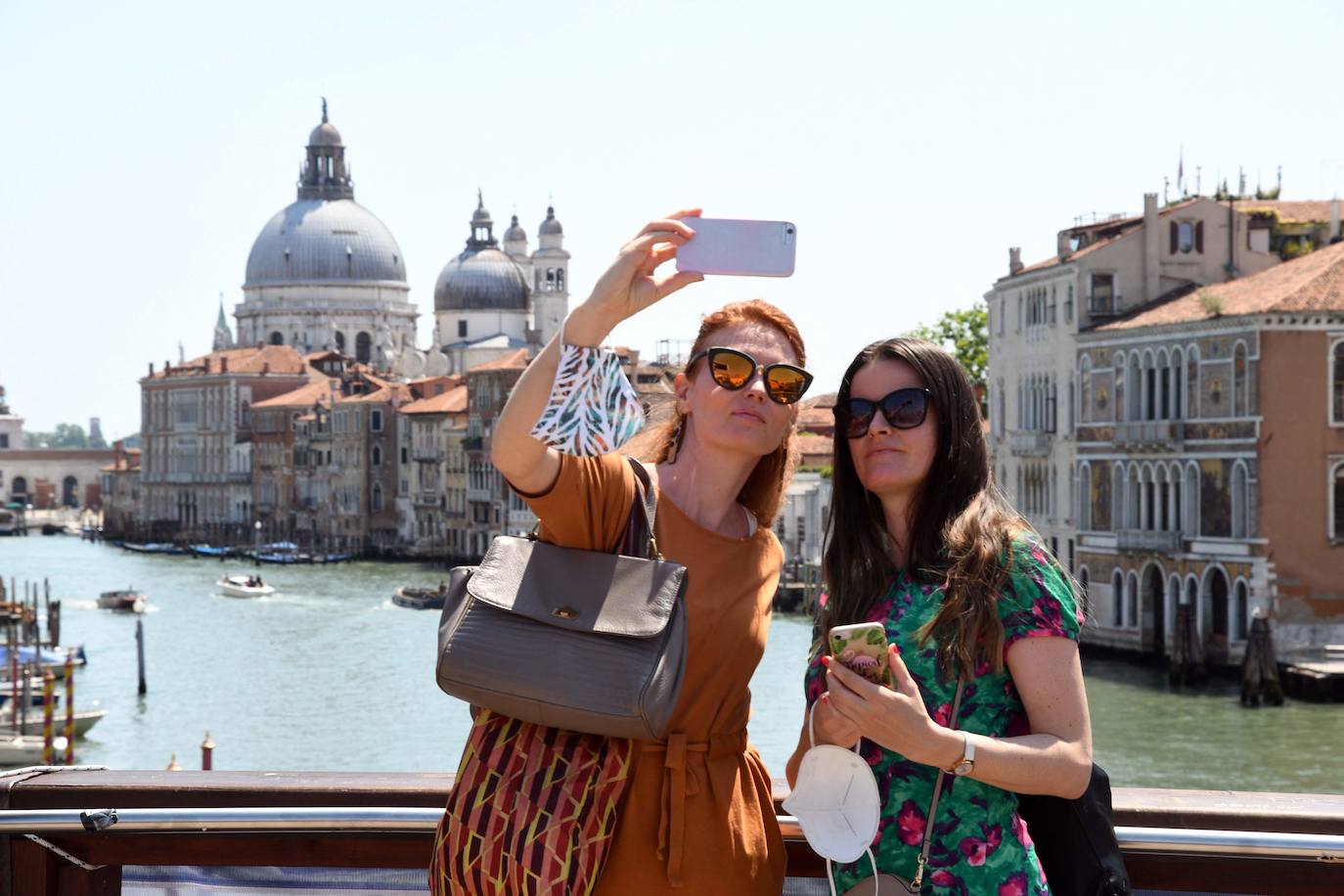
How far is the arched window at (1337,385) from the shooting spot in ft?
65.8

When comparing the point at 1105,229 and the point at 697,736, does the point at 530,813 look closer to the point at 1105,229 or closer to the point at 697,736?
the point at 697,736

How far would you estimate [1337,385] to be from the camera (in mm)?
20062

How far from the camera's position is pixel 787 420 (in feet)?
6.97

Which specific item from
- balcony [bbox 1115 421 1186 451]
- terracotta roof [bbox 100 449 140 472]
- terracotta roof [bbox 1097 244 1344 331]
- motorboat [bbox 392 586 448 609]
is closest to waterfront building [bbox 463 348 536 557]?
motorboat [bbox 392 586 448 609]

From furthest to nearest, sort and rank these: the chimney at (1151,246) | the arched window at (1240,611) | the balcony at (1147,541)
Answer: the chimney at (1151,246), the balcony at (1147,541), the arched window at (1240,611)

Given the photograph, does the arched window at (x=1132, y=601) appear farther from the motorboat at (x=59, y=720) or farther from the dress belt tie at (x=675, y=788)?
the dress belt tie at (x=675, y=788)

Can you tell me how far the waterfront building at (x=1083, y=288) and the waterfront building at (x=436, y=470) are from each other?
23432mm

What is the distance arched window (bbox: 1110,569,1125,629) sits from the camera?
22781 mm

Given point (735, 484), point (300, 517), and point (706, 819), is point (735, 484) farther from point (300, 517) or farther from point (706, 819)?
point (300, 517)

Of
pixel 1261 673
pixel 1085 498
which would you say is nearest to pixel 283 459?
pixel 1085 498

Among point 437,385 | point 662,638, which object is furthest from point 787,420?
point 437,385

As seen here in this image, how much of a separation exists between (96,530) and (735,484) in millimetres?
73983

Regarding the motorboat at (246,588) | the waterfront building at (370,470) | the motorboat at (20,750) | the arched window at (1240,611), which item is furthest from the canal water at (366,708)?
the waterfront building at (370,470)

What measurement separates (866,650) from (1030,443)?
24.5 m
